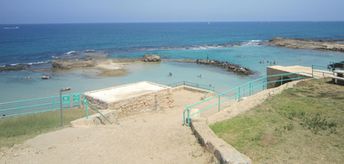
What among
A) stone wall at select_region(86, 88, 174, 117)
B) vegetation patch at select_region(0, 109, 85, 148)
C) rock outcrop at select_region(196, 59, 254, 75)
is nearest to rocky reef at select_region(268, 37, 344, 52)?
rock outcrop at select_region(196, 59, 254, 75)

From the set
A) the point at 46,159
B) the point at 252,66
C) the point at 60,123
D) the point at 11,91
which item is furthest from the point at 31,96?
the point at 252,66

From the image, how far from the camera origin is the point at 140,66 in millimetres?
46812

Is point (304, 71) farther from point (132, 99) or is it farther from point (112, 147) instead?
point (112, 147)

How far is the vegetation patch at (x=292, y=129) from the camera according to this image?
8195 mm

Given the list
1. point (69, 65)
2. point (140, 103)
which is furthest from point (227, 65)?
point (140, 103)

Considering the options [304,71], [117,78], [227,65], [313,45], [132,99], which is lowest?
[117,78]

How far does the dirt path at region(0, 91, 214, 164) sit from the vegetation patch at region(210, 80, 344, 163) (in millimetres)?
1330

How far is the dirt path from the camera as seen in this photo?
8523mm

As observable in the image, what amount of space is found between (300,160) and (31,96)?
26.2 m

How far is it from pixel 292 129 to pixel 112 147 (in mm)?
5869

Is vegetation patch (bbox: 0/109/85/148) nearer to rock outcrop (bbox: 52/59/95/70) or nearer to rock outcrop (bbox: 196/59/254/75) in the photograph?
rock outcrop (bbox: 196/59/254/75)

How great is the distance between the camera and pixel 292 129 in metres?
10.0

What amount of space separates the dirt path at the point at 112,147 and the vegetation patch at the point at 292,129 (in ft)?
4.36

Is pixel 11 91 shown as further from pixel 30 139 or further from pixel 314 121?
pixel 314 121
